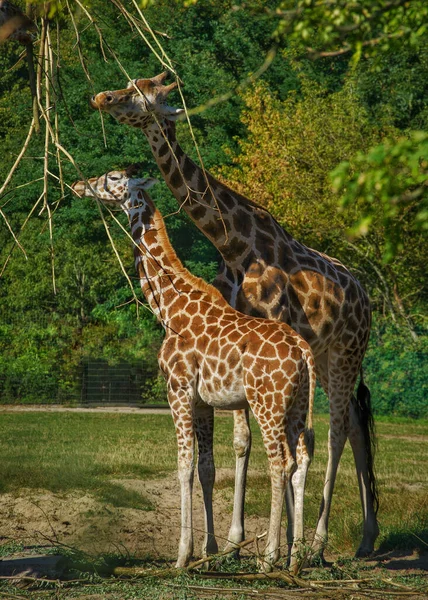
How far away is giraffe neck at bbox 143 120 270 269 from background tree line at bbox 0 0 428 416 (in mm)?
14758

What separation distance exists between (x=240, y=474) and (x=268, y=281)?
1.64m

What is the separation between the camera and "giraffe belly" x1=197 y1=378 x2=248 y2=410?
7.44 meters

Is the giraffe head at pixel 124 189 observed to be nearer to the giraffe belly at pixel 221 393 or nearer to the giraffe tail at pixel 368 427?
the giraffe belly at pixel 221 393

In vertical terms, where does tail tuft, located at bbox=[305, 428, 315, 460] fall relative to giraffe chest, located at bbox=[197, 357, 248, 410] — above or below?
below


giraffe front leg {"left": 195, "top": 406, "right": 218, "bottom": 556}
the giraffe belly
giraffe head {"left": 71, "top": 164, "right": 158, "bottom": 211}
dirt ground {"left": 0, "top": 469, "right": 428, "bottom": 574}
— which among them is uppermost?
giraffe head {"left": 71, "top": 164, "right": 158, "bottom": 211}

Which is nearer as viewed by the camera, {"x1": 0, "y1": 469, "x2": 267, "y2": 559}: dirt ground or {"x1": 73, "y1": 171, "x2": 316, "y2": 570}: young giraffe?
{"x1": 73, "y1": 171, "x2": 316, "y2": 570}: young giraffe

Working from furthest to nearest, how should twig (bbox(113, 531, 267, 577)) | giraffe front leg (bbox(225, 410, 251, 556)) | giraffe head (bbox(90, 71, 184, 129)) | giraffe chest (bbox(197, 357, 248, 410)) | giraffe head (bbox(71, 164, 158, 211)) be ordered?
giraffe head (bbox(71, 164, 158, 211)) → giraffe head (bbox(90, 71, 184, 129)) → giraffe front leg (bbox(225, 410, 251, 556)) → giraffe chest (bbox(197, 357, 248, 410)) → twig (bbox(113, 531, 267, 577))

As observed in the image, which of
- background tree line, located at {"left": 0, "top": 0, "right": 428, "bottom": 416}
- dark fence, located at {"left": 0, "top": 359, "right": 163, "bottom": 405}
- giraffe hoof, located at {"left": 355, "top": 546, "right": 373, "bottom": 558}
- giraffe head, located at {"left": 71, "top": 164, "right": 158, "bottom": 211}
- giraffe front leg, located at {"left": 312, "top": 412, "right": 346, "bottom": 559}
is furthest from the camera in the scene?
background tree line, located at {"left": 0, "top": 0, "right": 428, "bottom": 416}

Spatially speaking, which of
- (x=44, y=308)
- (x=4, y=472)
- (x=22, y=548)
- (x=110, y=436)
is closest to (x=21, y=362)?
(x=44, y=308)

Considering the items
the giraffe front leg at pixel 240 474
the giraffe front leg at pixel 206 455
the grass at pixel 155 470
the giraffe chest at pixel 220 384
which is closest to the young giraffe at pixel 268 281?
the giraffe front leg at pixel 240 474

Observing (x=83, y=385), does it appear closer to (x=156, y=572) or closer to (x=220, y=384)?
(x=220, y=384)

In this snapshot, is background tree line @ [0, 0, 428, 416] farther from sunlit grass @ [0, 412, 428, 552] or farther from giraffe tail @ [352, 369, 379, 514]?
giraffe tail @ [352, 369, 379, 514]

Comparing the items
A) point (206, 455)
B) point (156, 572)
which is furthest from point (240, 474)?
point (156, 572)

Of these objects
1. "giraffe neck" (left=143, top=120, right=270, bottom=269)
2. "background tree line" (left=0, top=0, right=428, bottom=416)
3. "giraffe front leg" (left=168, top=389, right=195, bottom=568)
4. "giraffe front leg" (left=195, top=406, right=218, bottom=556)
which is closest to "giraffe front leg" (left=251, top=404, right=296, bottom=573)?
"giraffe front leg" (left=168, top=389, right=195, bottom=568)
